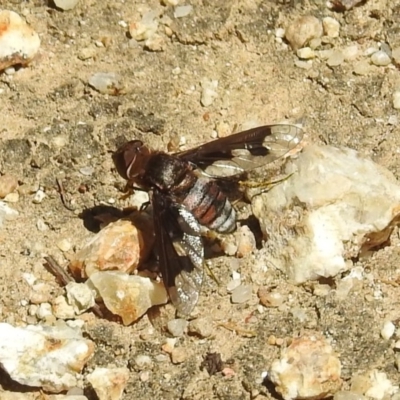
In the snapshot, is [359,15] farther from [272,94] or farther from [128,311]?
[128,311]

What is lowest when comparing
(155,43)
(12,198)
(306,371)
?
(306,371)

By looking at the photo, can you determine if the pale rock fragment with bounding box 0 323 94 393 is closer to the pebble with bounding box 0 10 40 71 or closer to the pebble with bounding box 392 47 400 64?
the pebble with bounding box 0 10 40 71

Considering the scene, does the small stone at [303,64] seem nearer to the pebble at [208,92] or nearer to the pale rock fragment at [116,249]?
the pebble at [208,92]

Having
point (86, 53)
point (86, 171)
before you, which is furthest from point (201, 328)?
point (86, 53)

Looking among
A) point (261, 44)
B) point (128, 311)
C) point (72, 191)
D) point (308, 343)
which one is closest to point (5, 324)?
point (128, 311)

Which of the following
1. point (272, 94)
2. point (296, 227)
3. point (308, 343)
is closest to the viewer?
point (308, 343)

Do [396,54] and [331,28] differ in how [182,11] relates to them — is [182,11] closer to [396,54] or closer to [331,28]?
[331,28]

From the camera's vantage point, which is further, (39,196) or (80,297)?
(39,196)
